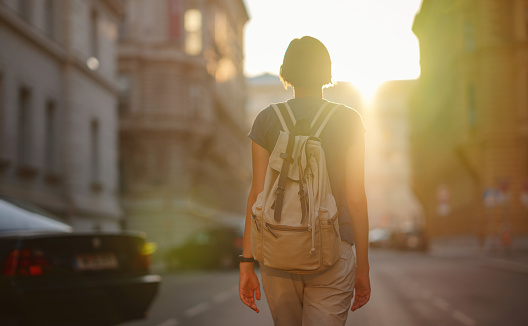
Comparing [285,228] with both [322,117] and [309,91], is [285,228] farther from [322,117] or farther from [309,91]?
[309,91]

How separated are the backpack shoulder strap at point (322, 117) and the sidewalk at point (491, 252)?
1791cm

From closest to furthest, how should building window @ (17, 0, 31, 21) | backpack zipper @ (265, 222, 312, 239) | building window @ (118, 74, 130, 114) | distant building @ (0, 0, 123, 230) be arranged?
backpack zipper @ (265, 222, 312, 239), distant building @ (0, 0, 123, 230), building window @ (17, 0, 31, 21), building window @ (118, 74, 130, 114)

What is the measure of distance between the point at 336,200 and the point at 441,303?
9.79 metres

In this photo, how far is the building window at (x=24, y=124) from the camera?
23297 mm

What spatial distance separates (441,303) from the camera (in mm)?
12711

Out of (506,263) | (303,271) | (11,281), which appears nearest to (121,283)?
(11,281)

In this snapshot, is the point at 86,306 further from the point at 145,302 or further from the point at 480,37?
the point at 480,37

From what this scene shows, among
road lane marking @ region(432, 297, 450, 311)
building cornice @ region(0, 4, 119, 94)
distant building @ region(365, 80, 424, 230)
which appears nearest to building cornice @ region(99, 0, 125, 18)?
building cornice @ region(0, 4, 119, 94)

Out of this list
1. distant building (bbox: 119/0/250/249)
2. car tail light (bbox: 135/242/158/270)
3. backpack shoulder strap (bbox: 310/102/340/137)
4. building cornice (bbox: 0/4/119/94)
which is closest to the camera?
backpack shoulder strap (bbox: 310/102/340/137)

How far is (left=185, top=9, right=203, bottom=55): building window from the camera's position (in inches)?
1900

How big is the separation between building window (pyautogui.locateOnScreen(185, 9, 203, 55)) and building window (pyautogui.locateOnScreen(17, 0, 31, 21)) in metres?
24.2

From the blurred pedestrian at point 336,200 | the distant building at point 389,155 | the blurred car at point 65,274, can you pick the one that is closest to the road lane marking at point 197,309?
the blurred car at point 65,274

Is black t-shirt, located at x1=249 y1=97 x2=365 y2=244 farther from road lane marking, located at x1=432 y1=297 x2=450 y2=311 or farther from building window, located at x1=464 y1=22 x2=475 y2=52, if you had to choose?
building window, located at x1=464 y1=22 x2=475 y2=52

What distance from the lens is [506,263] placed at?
24.5 m
